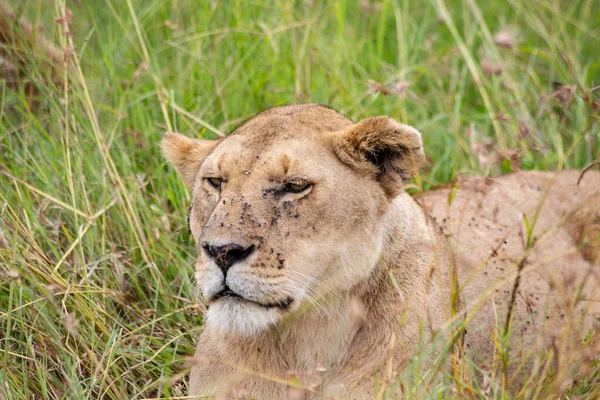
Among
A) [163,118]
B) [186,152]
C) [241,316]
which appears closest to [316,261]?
[241,316]

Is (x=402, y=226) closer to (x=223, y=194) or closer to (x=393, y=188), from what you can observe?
(x=393, y=188)

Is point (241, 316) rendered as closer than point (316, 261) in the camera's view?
Yes

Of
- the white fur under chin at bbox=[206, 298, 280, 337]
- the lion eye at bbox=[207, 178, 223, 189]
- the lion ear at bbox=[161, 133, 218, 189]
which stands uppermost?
the lion eye at bbox=[207, 178, 223, 189]

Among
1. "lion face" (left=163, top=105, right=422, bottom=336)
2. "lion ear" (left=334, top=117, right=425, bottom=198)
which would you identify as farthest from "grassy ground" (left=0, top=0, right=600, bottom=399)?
"lion face" (left=163, top=105, right=422, bottom=336)

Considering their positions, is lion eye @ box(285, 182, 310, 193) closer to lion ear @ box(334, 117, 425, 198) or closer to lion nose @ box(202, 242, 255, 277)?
lion ear @ box(334, 117, 425, 198)

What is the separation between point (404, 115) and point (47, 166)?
2195 mm

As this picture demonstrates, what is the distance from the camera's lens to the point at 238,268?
304cm

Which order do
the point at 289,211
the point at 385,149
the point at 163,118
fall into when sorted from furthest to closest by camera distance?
the point at 163,118 < the point at 385,149 < the point at 289,211

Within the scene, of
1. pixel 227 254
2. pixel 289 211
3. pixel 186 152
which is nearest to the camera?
pixel 227 254

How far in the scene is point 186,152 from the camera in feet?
13.0

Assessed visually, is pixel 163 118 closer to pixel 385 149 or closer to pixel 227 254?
pixel 385 149

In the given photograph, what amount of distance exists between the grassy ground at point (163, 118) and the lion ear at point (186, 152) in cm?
55

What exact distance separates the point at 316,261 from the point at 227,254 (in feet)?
1.21

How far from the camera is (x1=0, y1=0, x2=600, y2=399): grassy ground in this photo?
3.87 metres
